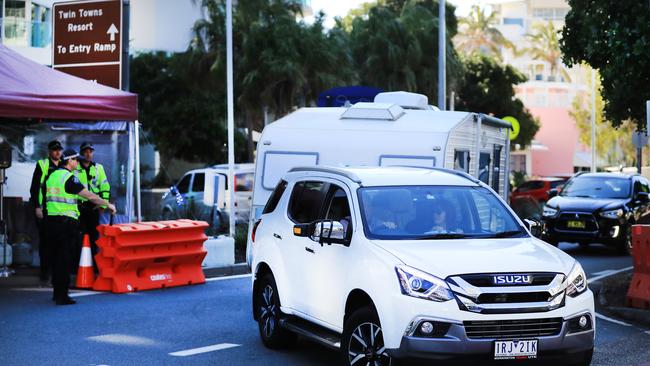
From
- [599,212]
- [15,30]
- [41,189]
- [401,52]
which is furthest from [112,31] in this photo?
[401,52]

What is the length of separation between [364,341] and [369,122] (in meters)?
7.55

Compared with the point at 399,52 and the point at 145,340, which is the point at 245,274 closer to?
the point at 145,340

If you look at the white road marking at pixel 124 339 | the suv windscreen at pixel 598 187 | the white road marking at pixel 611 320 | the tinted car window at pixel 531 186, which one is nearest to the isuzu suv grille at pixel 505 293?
the white road marking at pixel 124 339

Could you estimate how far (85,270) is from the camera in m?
13.9

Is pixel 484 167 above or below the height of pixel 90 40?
below

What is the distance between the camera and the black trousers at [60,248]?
12.3 meters

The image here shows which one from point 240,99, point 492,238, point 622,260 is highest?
point 240,99

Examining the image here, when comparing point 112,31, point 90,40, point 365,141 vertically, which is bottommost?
point 365,141

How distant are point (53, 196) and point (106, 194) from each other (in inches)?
99.4

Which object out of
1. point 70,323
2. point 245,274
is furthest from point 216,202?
point 70,323

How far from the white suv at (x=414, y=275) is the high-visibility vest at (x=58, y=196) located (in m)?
3.86

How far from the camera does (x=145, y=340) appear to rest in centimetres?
1016

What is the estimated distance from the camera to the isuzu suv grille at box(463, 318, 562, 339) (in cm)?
697

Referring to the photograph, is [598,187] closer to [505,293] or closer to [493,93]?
[505,293]
